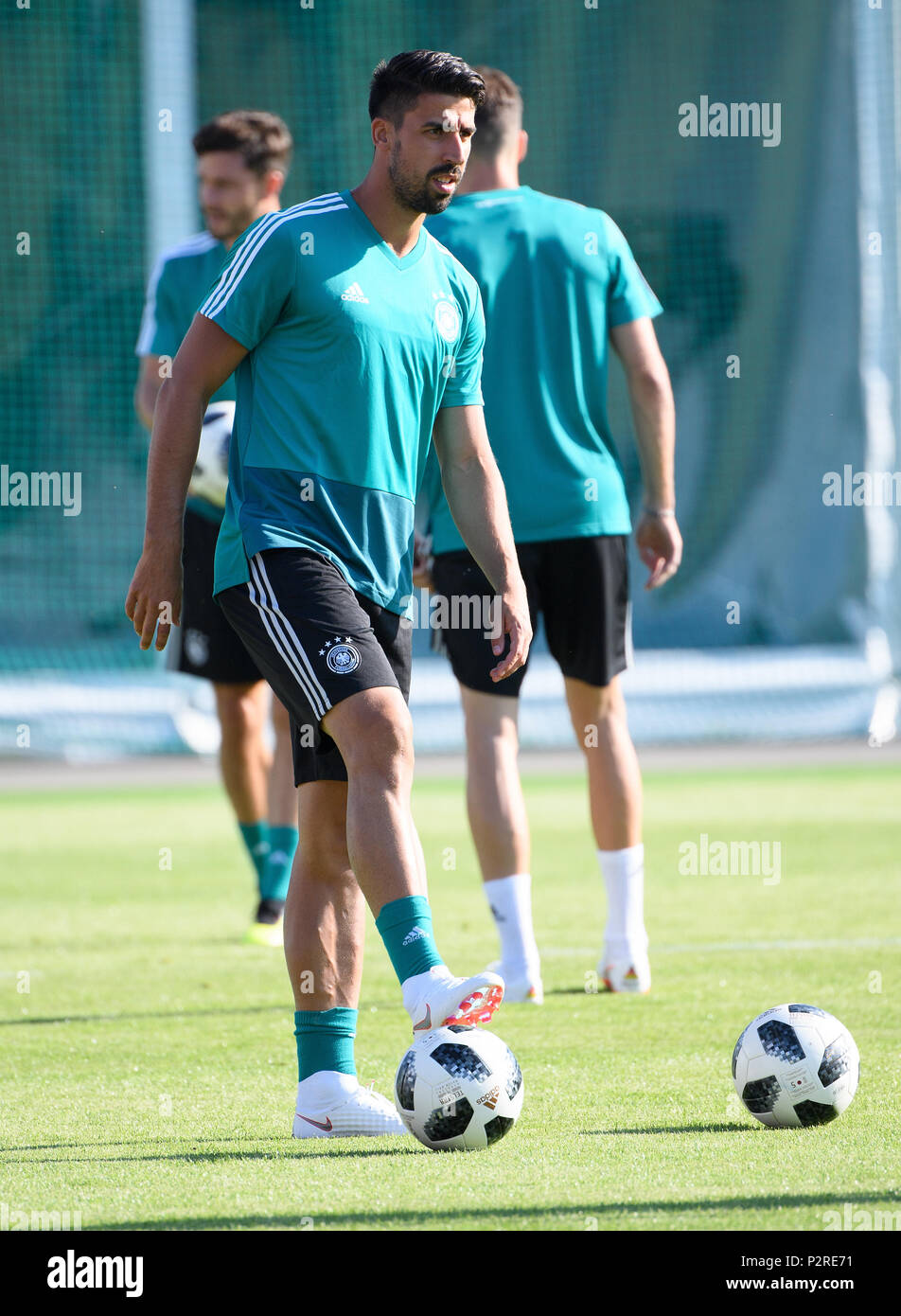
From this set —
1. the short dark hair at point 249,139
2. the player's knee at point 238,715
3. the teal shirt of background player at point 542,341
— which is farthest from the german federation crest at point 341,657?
the short dark hair at point 249,139

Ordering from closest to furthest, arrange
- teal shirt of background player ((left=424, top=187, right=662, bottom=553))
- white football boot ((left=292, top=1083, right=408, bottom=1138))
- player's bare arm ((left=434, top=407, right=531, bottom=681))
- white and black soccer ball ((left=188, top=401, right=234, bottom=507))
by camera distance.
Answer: white football boot ((left=292, top=1083, right=408, bottom=1138)) → player's bare arm ((left=434, top=407, right=531, bottom=681)) → teal shirt of background player ((left=424, top=187, right=662, bottom=553)) → white and black soccer ball ((left=188, top=401, right=234, bottom=507))

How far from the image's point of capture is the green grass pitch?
10.0 ft

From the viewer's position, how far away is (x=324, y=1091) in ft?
12.1

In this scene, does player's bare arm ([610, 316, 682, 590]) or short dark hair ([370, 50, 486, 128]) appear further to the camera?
player's bare arm ([610, 316, 682, 590])

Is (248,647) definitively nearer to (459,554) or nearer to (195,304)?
(459,554)

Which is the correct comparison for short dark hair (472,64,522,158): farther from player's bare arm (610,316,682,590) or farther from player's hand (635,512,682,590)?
player's hand (635,512,682,590)

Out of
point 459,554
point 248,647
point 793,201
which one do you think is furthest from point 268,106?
point 248,647

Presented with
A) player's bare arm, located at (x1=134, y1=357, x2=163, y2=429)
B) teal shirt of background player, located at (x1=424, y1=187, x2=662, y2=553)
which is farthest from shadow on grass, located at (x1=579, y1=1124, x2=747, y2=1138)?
player's bare arm, located at (x1=134, y1=357, x2=163, y2=429)

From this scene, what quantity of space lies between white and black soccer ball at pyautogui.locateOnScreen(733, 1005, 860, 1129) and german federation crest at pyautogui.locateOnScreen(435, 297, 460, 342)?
1610mm

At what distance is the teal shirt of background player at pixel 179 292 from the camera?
6.70 metres

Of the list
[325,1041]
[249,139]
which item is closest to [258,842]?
[249,139]

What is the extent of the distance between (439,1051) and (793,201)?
49.6 ft

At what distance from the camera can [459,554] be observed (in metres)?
5.48

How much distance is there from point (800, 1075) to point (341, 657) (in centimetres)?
122
